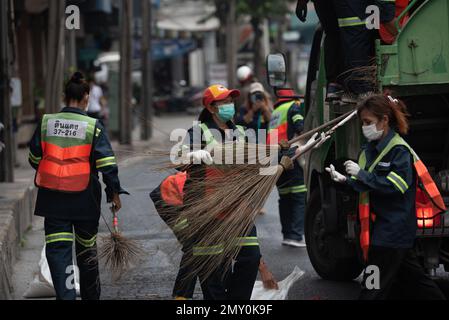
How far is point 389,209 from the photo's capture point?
6367mm

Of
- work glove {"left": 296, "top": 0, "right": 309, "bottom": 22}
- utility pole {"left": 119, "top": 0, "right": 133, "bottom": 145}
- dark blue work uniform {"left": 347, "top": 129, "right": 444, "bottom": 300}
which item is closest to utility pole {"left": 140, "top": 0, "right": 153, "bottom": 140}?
utility pole {"left": 119, "top": 0, "right": 133, "bottom": 145}

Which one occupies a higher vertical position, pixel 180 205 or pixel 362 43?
pixel 362 43

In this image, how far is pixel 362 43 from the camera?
289 inches

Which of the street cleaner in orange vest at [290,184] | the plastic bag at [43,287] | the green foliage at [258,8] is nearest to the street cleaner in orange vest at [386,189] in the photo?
the plastic bag at [43,287]

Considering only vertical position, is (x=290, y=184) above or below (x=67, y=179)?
below

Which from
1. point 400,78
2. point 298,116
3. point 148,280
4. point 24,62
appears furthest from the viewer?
point 24,62

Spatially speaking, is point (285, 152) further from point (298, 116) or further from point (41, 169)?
point (298, 116)

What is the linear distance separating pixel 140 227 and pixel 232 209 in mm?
4110

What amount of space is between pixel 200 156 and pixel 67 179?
915 mm

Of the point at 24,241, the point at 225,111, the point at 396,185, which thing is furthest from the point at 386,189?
the point at 24,241

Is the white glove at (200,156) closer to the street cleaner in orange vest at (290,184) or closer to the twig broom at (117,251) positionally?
the twig broom at (117,251)

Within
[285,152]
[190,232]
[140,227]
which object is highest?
[285,152]

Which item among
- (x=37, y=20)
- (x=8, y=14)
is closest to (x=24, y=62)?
(x=37, y=20)

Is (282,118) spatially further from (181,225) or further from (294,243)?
(181,225)
